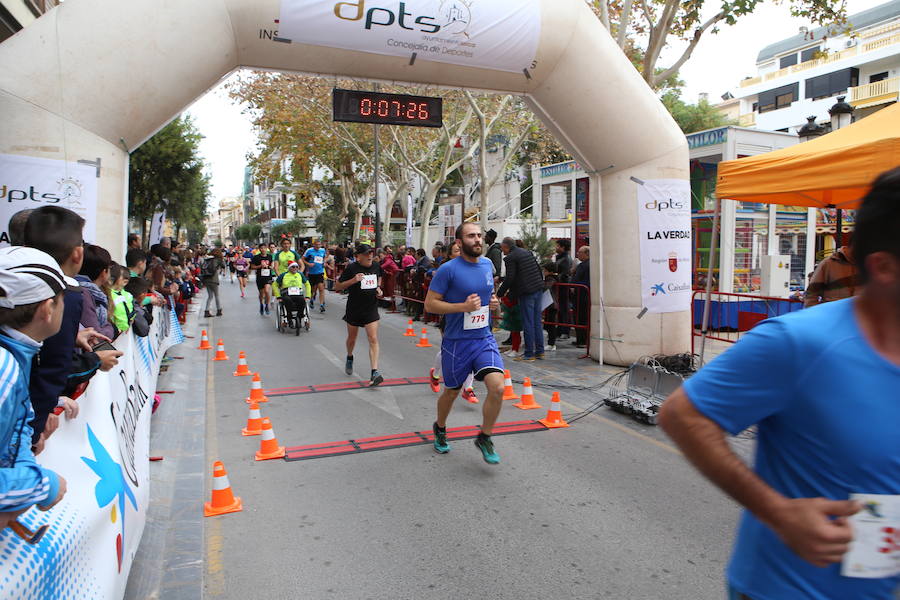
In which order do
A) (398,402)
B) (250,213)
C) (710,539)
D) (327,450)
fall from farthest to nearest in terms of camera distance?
(250,213), (398,402), (327,450), (710,539)

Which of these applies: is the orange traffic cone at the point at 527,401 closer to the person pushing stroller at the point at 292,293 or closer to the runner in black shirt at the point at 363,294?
the runner in black shirt at the point at 363,294

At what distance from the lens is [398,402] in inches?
289

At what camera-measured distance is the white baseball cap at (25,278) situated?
2.02 meters

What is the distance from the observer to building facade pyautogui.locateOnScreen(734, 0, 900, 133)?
3562cm

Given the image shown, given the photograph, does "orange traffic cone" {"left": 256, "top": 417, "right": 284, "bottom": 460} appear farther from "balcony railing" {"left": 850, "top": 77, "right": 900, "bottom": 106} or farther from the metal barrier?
"balcony railing" {"left": 850, "top": 77, "right": 900, "bottom": 106}

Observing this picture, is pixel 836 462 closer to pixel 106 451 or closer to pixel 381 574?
pixel 381 574

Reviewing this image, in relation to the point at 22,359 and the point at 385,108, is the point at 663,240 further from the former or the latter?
the point at 22,359

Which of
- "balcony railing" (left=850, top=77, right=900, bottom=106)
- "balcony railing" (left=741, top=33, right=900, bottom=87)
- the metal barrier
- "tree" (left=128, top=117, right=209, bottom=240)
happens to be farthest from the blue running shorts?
"balcony railing" (left=850, top=77, right=900, bottom=106)

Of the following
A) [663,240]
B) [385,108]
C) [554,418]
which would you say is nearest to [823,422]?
[554,418]

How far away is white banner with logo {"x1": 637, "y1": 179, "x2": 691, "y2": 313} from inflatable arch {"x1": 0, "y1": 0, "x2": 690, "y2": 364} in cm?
13

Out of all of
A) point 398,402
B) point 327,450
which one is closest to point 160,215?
point 398,402

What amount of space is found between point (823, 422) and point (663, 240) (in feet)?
27.0

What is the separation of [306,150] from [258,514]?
25547 mm

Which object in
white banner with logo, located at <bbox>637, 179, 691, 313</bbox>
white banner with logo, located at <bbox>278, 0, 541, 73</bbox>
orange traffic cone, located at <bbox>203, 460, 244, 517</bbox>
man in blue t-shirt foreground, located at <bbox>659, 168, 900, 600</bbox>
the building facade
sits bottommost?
orange traffic cone, located at <bbox>203, 460, 244, 517</bbox>
